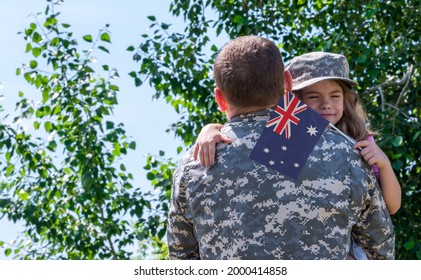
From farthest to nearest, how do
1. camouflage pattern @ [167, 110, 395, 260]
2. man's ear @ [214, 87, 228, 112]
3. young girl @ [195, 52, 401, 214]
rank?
young girl @ [195, 52, 401, 214], man's ear @ [214, 87, 228, 112], camouflage pattern @ [167, 110, 395, 260]

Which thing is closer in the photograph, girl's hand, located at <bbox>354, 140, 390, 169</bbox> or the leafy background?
girl's hand, located at <bbox>354, 140, 390, 169</bbox>

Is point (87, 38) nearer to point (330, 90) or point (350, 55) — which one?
point (350, 55)

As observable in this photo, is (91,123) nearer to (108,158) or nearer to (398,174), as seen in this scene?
(108,158)

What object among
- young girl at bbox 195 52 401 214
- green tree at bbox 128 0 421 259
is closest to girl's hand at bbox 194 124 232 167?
young girl at bbox 195 52 401 214

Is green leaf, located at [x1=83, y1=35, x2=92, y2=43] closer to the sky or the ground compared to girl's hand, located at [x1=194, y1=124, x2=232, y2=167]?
closer to the sky

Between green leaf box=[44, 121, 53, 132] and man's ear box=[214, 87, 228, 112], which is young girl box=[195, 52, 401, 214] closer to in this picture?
man's ear box=[214, 87, 228, 112]

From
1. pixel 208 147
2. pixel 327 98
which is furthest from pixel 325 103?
pixel 208 147

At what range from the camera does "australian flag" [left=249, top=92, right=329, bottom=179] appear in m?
2.32

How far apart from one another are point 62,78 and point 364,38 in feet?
7.81

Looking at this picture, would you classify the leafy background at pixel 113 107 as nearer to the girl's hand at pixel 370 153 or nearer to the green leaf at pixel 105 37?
the green leaf at pixel 105 37

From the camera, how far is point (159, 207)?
695cm

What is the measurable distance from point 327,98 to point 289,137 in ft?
2.28

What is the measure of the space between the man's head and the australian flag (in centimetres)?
4

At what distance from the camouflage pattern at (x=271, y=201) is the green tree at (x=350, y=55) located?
141 inches
